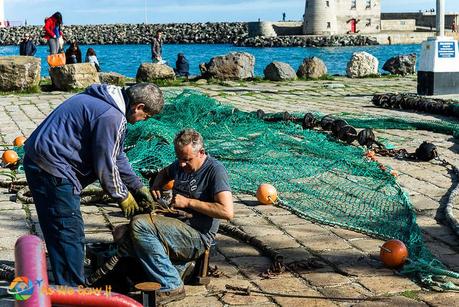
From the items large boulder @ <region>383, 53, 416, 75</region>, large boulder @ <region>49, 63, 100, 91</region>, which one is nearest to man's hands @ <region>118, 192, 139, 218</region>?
large boulder @ <region>49, 63, 100, 91</region>

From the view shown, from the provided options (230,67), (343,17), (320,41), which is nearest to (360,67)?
(230,67)

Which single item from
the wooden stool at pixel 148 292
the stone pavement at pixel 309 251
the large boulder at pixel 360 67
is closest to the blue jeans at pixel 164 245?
the stone pavement at pixel 309 251

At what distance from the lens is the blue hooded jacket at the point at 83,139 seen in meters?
4.69

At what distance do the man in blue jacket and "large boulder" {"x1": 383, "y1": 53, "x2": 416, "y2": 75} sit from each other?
2110 centimetres

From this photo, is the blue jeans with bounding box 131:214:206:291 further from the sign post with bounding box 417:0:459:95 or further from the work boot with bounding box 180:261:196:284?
the sign post with bounding box 417:0:459:95

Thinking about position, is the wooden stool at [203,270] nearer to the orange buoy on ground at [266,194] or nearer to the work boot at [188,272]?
the work boot at [188,272]

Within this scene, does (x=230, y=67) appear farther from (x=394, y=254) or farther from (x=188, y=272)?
(x=188, y=272)

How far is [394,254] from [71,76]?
14069 millimetres

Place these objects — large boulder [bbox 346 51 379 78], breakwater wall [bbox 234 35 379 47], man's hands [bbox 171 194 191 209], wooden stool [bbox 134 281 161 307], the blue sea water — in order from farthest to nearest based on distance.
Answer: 1. breakwater wall [bbox 234 35 379 47]
2. the blue sea water
3. large boulder [bbox 346 51 379 78]
4. man's hands [bbox 171 194 191 209]
5. wooden stool [bbox 134 281 161 307]

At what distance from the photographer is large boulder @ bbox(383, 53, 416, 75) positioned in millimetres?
25062

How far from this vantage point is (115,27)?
11925 centimetres

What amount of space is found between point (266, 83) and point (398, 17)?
3473 inches

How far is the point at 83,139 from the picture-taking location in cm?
477

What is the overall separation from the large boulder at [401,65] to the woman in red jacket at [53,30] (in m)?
10.4
